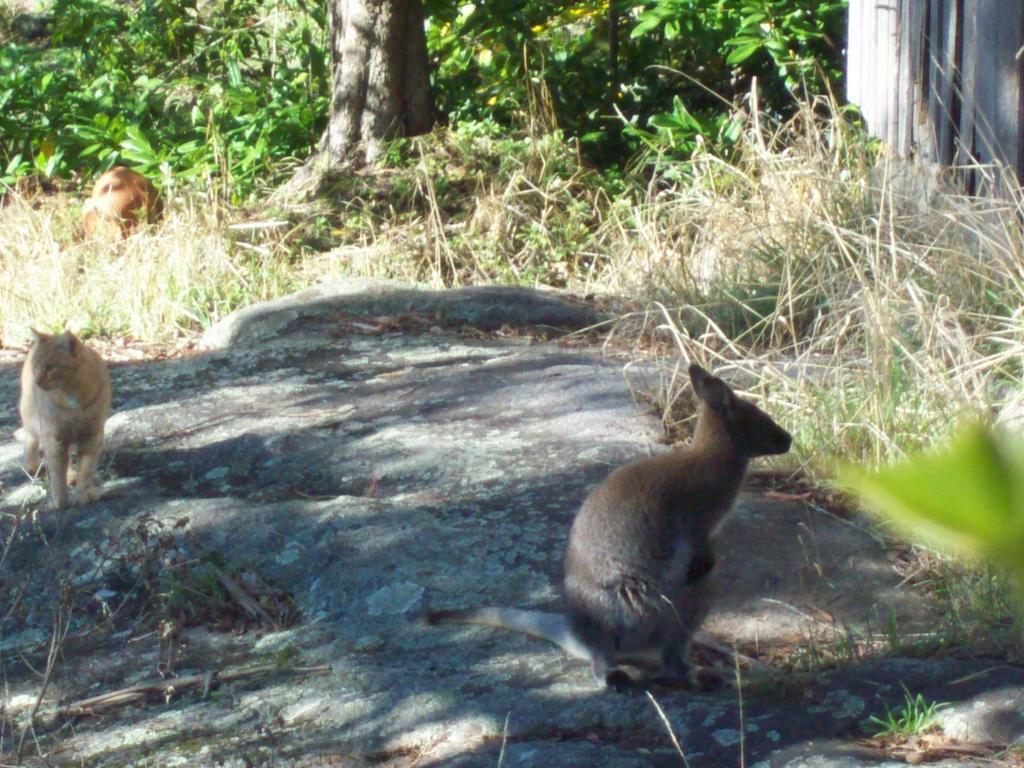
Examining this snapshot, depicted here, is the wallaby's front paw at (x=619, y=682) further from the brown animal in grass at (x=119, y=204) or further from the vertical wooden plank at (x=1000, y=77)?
the brown animal in grass at (x=119, y=204)

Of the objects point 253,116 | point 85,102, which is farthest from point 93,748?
point 85,102

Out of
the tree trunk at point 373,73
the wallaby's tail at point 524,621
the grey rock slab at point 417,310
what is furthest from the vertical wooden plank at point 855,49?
the wallaby's tail at point 524,621

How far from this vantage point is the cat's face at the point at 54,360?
532cm

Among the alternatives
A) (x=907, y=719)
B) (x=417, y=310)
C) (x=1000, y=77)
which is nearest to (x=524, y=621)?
(x=907, y=719)

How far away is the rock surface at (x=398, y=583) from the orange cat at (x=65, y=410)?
0.14 m

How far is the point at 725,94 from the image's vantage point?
11.7 m

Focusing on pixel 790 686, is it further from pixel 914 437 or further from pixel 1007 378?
pixel 1007 378

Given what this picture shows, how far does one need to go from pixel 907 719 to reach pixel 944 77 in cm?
521

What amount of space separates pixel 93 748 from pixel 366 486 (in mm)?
1810

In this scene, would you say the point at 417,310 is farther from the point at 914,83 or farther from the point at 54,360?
the point at 914,83

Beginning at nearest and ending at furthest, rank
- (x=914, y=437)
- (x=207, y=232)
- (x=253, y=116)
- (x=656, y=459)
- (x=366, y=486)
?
(x=656, y=459) < (x=914, y=437) < (x=366, y=486) < (x=207, y=232) < (x=253, y=116)

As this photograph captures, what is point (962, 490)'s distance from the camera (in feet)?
1.57

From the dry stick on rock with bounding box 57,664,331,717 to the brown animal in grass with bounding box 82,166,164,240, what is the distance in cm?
678

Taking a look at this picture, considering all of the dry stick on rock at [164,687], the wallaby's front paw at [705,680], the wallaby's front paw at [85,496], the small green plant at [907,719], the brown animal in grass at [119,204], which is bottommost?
the dry stick on rock at [164,687]
